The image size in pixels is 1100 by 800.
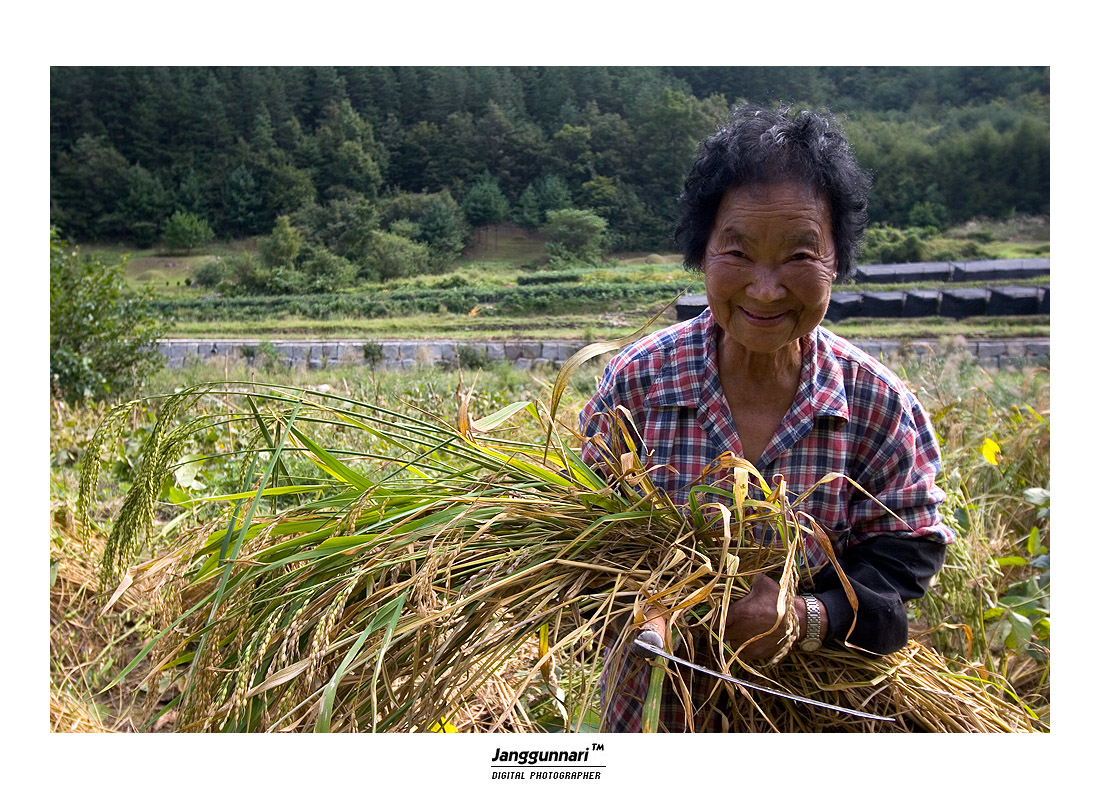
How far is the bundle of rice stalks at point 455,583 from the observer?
0.86 metres

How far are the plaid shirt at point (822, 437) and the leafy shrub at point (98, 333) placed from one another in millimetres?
3354

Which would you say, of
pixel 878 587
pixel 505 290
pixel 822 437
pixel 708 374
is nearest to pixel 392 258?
pixel 505 290

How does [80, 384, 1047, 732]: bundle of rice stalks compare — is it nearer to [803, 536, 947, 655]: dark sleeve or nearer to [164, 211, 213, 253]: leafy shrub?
[803, 536, 947, 655]: dark sleeve

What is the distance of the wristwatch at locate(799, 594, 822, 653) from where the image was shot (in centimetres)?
97

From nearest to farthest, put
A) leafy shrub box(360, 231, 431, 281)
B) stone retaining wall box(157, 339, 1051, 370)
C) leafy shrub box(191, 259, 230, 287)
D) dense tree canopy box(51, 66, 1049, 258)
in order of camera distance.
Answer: dense tree canopy box(51, 66, 1049, 258), leafy shrub box(360, 231, 431, 281), leafy shrub box(191, 259, 230, 287), stone retaining wall box(157, 339, 1051, 370)

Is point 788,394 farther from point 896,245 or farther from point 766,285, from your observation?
point 896,245

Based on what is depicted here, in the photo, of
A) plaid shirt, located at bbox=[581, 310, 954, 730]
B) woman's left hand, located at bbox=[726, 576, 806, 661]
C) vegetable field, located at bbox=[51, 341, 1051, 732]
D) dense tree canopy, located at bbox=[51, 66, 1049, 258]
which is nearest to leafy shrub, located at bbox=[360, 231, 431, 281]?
dense tree canopy, located at bbox=[51, 66, 1049, 258]

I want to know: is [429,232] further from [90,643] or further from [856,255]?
[856,255]

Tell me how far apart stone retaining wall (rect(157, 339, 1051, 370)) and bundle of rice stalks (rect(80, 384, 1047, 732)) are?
283cm

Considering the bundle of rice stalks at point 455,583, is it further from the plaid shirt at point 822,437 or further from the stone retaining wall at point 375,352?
the stone retaining wall at point 375,352

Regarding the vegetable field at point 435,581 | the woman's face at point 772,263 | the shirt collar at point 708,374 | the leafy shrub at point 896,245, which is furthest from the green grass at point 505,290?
the vegetable field at point 435,581

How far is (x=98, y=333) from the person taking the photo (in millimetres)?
3924
